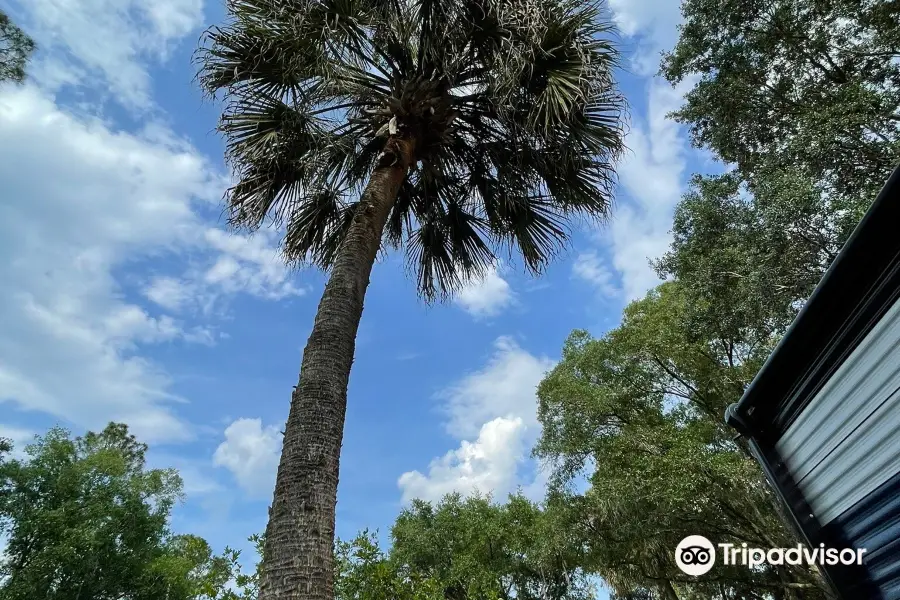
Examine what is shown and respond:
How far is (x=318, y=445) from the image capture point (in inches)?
99.7

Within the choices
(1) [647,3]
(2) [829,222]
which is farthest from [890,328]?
(1) [647,3]

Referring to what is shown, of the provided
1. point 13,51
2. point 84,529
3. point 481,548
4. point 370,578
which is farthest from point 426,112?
point 84,529

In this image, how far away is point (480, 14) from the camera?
4020 millimetres

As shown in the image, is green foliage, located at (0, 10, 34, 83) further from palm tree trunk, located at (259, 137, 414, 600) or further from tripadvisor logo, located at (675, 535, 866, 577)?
tripadvisor logo, located at (675, 535, 866, 577)

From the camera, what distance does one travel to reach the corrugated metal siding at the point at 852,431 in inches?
40.9

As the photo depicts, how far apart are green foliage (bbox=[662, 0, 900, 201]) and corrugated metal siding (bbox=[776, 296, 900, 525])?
484 centimetres

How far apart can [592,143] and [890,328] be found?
3.92 meters

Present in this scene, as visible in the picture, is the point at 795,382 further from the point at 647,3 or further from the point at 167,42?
the point at 167,42

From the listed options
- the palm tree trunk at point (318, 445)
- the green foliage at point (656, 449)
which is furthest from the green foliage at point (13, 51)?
the green foliage at point (656, 449)

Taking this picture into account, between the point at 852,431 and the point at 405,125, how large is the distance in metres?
3.90

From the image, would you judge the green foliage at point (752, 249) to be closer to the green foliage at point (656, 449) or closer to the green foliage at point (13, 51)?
the green foliage at point (656, 449)

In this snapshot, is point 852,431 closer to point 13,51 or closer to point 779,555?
point 779,555

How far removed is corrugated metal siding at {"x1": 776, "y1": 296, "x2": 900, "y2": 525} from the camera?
104 centimetres

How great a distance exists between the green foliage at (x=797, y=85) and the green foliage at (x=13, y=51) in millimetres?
9211
